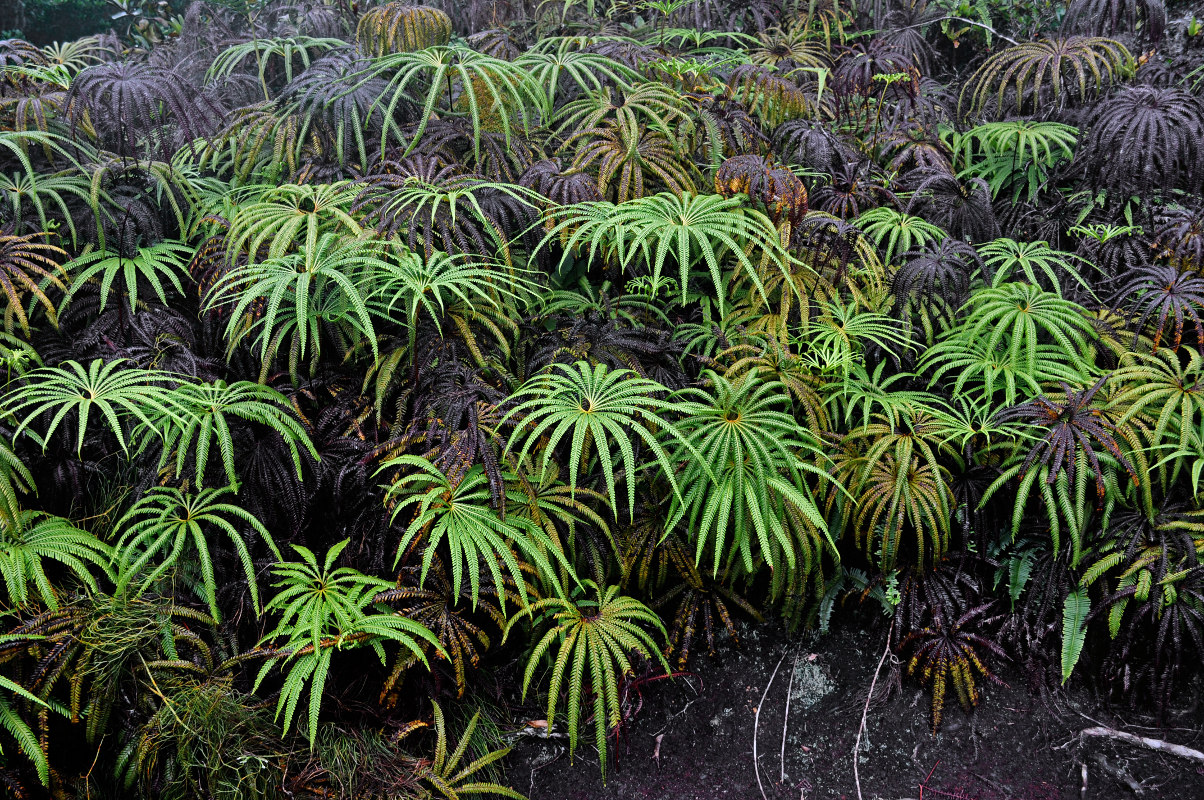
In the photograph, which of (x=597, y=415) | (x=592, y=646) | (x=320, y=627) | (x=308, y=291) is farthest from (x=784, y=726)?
(x=308, y=291)

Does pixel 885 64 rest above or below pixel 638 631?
above

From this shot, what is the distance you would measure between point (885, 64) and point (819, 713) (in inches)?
120

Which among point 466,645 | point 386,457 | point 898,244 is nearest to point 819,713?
point 466,645

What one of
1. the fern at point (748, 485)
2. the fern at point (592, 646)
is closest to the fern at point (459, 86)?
the fern at point (748, 485)

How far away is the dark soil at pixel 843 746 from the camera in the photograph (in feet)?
7.35

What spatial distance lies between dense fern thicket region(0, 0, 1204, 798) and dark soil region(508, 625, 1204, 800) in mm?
95

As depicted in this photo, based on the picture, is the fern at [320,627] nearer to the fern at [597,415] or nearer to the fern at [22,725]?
the fern at [22,725]

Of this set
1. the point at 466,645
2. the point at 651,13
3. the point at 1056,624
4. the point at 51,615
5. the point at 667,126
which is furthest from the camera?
the point at 651,13

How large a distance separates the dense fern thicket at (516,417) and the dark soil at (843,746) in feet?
0.31

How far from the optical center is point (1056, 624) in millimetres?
2430

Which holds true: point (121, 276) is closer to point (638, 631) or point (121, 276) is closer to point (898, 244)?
point (638, 631)

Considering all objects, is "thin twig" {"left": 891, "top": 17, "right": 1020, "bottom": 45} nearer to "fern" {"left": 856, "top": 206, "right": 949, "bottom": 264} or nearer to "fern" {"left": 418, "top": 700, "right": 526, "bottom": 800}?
"fern" {"left": 856, "top": 206, "right": 949, "bottom": 264}

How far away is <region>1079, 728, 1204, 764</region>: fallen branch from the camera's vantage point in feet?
7.30

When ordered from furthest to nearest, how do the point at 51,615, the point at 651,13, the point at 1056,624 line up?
the point at 651,13 < the point at 1056,624 < the point at 51,615
